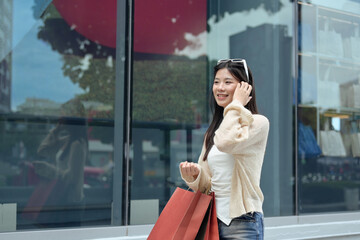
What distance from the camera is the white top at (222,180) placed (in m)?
2.27

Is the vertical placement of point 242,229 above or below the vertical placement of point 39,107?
below

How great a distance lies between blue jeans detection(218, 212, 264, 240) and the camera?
2207 mm

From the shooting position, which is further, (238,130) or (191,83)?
(191,83)

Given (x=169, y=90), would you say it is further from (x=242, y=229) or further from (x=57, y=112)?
(x=242, y=229)

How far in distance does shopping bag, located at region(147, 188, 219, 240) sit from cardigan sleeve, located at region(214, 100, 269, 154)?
0.29 metres

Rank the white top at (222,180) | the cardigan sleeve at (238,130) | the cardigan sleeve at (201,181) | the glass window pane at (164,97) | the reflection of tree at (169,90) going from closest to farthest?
the cardigan sleeve at (238,130) → the white top at (222,180) → the cardigan sleeve at (201,181) → the glass window pane at (164,97) → the reflection of tree at (169,90)

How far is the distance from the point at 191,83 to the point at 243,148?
145 inches

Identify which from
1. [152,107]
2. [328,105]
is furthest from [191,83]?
[328,105]

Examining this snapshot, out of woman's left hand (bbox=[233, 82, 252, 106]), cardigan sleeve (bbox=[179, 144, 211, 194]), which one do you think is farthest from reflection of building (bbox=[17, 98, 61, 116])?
woman's left hand (bbox=[233, 82, 252, 106])

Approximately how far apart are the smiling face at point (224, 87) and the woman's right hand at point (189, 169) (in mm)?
383

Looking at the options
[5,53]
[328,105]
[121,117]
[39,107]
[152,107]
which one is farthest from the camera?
[328,105]

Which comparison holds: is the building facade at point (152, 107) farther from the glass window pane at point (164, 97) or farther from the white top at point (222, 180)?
the white top at point (222, 180)

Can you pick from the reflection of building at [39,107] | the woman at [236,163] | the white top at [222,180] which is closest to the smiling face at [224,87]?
the woman at [236,163]

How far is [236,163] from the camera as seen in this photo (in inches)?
88.9
